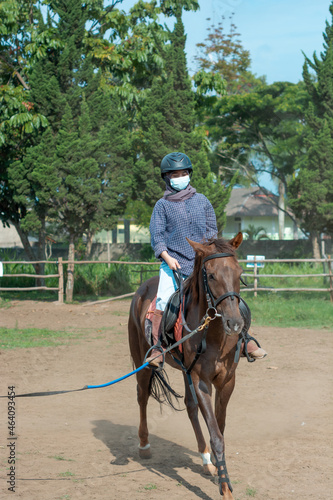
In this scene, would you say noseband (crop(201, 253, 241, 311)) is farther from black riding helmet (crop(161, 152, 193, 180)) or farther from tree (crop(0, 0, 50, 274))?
tree (crop(0, 0, 50, 274))

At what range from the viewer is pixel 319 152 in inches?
874

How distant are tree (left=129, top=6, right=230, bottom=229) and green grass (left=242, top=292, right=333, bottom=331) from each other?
16.0ft

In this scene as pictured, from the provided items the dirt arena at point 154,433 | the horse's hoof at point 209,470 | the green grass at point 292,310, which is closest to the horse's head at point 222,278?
→ the dirt arena at point 154,433

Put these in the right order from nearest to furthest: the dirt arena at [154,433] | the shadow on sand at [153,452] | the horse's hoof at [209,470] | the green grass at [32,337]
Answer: the dirt arena at [154,433] → the horse's hoof at [209,470] → the shadow on sand at [153,452] → the green grass at [32,337]

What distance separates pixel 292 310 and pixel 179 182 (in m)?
10.8

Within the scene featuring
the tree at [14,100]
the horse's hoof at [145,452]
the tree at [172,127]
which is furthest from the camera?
the tree at [172,127]

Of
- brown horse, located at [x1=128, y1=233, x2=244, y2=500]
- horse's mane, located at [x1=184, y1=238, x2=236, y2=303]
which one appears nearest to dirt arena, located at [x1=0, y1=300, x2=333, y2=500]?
brown horse, located at [x1=128, y1=233, x2=244, y2=500]

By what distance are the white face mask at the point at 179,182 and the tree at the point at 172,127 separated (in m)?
14.8

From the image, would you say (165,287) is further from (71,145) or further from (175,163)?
(71,145)

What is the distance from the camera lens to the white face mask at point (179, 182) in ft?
16.9

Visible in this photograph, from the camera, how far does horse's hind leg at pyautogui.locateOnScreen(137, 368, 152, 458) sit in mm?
5430

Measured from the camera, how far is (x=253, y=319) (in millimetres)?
14344

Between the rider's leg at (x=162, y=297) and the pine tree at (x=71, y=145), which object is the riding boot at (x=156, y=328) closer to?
the rider's leg at (x=162, y=297)

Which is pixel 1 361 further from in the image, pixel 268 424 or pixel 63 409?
pixel 268 424
